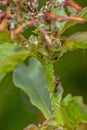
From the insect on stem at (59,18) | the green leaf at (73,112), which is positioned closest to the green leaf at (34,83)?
the green leaf at (73,112)

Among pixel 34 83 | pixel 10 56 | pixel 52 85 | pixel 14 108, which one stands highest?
pixel 10 56


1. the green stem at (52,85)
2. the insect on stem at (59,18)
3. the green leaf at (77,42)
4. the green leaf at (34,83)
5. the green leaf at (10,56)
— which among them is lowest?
the green leaf at (34,83)

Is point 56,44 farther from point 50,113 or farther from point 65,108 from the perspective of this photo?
point 50,113

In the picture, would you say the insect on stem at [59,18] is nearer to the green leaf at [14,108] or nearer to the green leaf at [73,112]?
the green leaf at [73,112]

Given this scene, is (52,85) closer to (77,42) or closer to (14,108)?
(77,42)

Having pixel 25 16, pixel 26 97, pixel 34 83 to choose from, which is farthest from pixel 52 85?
pixel 26 97

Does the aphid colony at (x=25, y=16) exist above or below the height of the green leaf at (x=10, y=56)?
above
